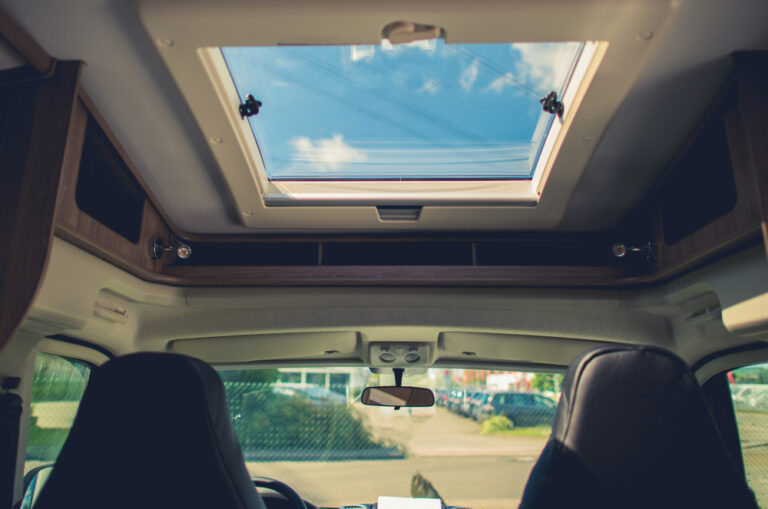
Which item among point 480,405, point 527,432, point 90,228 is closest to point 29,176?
point 90,228

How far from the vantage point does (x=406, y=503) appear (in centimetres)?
309

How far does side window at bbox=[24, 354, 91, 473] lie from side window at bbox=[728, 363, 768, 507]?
3.42m

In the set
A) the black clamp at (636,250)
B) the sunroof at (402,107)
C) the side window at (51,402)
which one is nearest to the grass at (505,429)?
the black clamp at (636,250)

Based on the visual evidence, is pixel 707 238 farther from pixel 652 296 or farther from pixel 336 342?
pixel 336 342

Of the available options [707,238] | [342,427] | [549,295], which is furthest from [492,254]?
[342,427]

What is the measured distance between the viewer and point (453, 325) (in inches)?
113

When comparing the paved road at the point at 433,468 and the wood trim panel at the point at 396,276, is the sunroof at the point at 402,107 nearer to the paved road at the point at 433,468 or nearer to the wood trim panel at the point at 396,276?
the wood trim panel at the point at 396,276

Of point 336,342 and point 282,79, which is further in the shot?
point 336,342

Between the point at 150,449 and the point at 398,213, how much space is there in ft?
5.20

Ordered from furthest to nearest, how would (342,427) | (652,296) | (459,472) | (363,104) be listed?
(459,472), (342,427), (652,296), (363,104)

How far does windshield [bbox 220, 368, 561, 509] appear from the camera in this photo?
3447 mm

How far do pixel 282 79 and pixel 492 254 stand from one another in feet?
4.60

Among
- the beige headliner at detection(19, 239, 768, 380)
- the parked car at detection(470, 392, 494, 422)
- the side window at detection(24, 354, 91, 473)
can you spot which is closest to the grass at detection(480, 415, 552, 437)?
the parked car at detection(470, 392, 494, 422)

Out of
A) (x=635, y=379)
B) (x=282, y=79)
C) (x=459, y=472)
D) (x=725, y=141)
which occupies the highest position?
(x=282, y=79)
